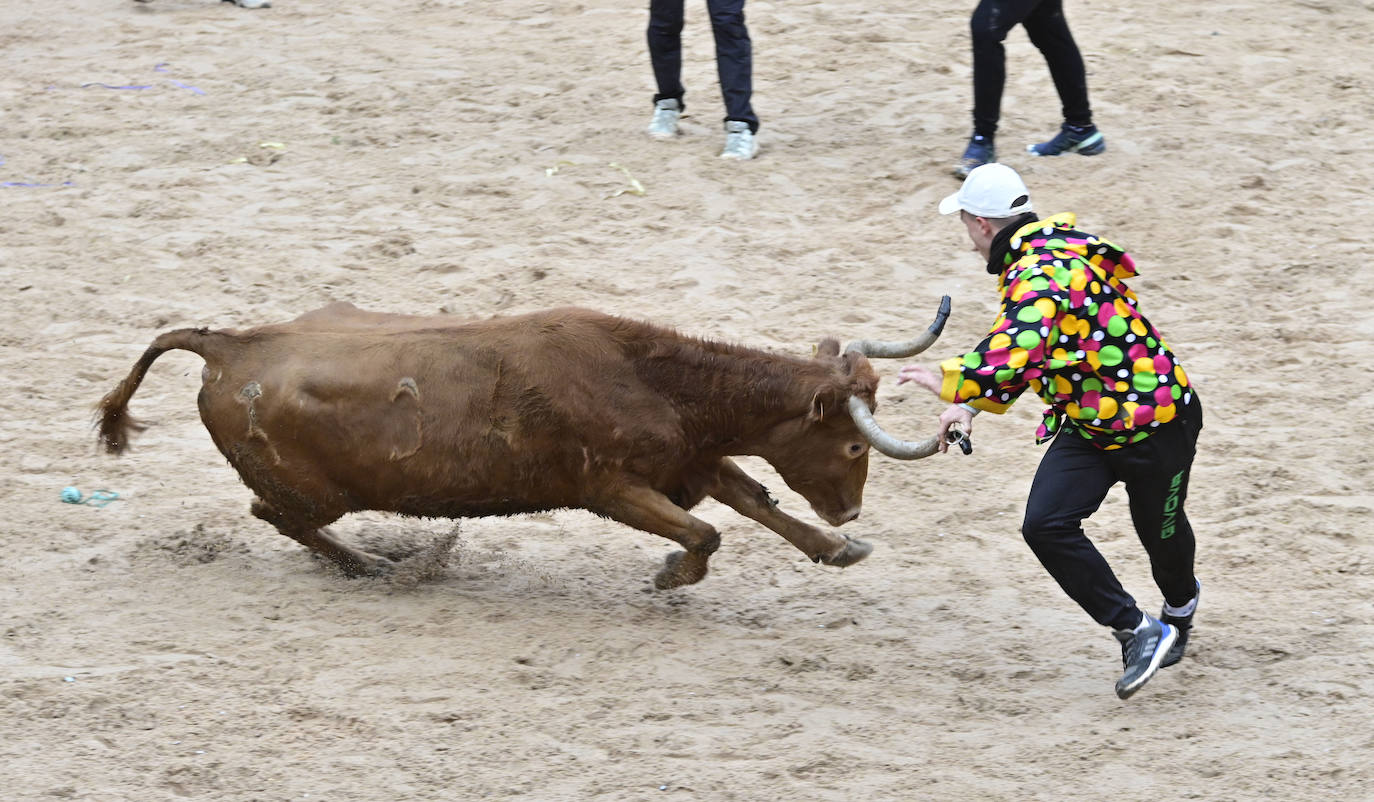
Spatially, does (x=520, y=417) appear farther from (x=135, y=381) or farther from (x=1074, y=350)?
(x=1074, y=350)

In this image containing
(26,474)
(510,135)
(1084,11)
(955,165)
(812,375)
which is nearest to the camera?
(812,375)

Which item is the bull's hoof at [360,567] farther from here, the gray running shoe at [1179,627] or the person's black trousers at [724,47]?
the person's black trousers at [724,47]

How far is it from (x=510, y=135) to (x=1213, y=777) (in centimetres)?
690

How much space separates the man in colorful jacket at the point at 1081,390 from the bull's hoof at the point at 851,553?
0.94 meters

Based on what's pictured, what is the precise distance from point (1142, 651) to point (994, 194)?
1.61 meters

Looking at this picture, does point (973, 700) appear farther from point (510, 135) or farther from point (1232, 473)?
point (510, 135)

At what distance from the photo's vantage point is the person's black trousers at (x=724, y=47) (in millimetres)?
9867

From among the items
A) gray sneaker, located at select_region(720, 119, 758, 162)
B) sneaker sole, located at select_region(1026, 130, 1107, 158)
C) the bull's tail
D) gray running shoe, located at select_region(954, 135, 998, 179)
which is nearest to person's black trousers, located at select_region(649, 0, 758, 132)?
gray sneaker, located at select_region(720, 119, 758, 162)

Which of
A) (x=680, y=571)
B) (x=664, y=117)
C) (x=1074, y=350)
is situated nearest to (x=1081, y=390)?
(x=1074, y=350)

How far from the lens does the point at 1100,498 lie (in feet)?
17.2

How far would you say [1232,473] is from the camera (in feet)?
23.0

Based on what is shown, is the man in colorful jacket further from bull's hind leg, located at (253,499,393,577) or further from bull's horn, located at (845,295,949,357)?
bull's hind leg, located at (253,499,393,577)

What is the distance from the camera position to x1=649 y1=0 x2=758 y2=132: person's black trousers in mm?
9867

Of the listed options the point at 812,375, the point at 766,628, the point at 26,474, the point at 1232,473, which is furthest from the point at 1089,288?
the point at 26,474
